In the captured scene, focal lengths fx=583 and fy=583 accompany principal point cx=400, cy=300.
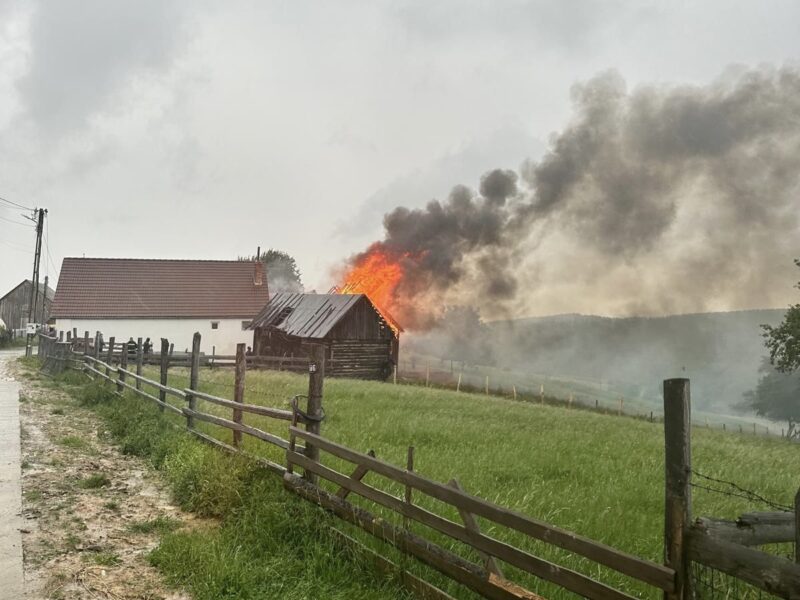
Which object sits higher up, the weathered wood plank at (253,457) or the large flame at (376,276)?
the large flame at (376,276)

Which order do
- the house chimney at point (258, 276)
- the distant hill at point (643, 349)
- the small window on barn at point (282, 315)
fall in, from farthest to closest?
the distant hill at point (643, 349)
the house chimney at point (258, 276)
the small window on barn at point (282, 315)

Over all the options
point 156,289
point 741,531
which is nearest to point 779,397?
point 156,289

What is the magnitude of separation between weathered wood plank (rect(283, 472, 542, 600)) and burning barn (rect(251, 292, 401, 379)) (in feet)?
81.7

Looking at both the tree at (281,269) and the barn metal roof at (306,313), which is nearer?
the barn metal roof at (306,313)

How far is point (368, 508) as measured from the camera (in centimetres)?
636

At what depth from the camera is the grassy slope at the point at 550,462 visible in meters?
6.72

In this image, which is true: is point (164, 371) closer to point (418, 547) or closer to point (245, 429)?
point (245, 429)

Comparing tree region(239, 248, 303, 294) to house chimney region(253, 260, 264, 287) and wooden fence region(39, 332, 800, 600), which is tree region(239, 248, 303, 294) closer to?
house chimney region(253, 260, 264, 287)

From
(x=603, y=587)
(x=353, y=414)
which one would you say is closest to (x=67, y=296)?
(x=353, y=414)

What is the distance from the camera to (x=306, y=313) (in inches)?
1367

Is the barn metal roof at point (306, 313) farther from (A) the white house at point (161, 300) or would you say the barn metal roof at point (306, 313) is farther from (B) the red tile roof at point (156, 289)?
(B) the red tile roof at point (156, 289)

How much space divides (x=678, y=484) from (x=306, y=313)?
32205mm

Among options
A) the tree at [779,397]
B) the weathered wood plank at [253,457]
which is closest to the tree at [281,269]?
the tree at [779,397]

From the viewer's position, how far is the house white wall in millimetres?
40938
